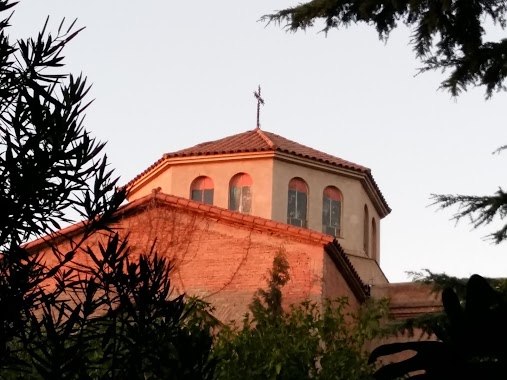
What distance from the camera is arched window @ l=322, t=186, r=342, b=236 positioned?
2521 cm

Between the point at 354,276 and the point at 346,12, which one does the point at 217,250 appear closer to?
the point at 354,276

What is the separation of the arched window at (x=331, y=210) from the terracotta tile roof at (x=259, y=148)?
888 mm

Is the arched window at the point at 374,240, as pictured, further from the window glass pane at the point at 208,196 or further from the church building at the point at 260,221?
the window glass pane at the point at 208,196

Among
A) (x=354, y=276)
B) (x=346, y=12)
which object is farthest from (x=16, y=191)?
(x=354, y=276)

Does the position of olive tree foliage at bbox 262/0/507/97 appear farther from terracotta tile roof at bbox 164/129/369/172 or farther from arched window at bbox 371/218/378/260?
arched window at bbox 371/218/378/260

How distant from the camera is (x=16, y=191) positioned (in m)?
3.16

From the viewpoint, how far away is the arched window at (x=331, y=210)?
25209 millimetres

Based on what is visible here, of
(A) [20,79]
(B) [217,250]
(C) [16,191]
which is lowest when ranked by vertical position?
(C) [16,191]

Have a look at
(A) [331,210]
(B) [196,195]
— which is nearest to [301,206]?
(A) [331,210]

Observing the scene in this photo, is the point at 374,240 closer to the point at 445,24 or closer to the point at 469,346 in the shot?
the point at 445,24

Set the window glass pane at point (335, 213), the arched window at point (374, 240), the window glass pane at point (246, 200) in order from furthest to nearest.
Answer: the arched window at point (374, 240) < the window glass pane at point (335, 213) < the window glass pane at point (246, 200)

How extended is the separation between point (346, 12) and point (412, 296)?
1704cm

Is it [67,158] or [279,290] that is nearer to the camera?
[67,158]

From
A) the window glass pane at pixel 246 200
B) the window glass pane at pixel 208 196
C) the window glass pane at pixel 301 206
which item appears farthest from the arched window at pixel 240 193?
the window glass pane at pixel 301 206
